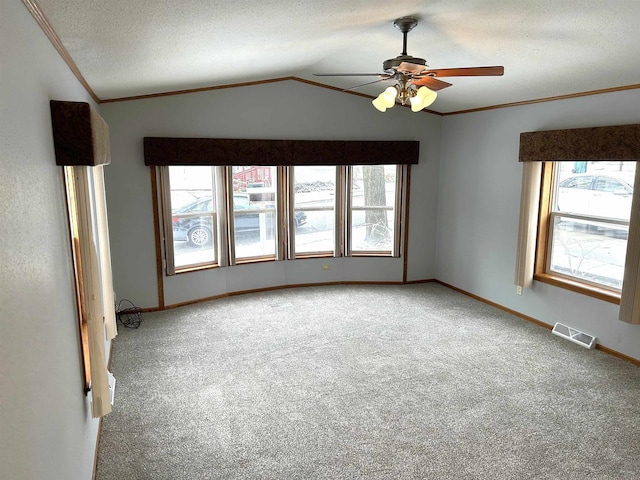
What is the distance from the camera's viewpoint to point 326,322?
5309mm

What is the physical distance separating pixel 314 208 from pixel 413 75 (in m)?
3.38

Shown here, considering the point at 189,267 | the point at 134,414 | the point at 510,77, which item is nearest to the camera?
the point at 134,414

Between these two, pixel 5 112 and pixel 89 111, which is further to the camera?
pixel 89 111

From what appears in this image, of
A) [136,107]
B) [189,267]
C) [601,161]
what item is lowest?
[189,267]

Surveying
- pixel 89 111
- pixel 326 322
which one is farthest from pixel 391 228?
pixel 89 111

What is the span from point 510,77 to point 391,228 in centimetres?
282

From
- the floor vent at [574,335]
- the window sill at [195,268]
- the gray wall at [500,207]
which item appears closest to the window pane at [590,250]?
the gray wall at [500,207]

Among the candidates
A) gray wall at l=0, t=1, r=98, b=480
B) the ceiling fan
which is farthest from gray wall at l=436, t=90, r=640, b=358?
gray wall at l=0, t=1, r=98, b=480

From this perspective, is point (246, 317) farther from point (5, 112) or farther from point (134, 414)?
point (5, 112)

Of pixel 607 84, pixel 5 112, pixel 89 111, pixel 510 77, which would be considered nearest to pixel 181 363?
pixel 89 111

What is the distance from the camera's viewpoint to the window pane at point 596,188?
172 inches

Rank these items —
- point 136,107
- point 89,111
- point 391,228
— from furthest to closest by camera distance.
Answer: point 391,228, point 136,107, point 89,111

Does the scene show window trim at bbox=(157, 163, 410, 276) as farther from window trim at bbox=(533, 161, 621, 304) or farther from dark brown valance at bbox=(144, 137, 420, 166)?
window trim at bbox=(533, 161, 621, 304)

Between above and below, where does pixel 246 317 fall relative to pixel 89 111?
below
